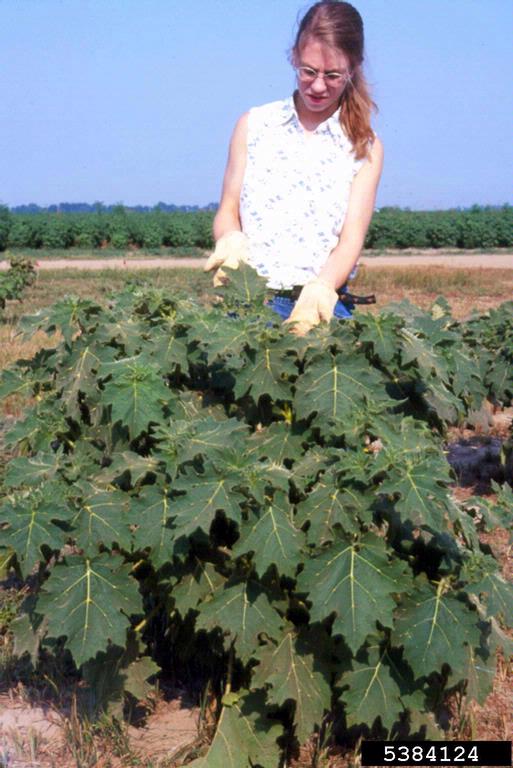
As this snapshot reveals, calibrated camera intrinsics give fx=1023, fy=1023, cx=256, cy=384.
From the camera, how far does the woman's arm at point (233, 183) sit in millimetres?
3617

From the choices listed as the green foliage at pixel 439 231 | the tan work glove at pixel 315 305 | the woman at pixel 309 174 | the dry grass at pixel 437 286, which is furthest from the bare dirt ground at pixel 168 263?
the tan work glove at pixel 315 305

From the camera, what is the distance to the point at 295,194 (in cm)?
353

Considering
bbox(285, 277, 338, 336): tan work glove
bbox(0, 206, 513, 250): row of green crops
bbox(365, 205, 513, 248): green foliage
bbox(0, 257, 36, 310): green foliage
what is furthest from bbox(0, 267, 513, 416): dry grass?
bbox(365, 205, 513, 248): green foliage

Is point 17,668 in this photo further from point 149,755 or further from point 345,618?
point 345,618

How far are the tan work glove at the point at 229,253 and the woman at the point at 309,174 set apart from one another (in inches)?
1.4

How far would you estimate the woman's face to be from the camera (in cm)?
340

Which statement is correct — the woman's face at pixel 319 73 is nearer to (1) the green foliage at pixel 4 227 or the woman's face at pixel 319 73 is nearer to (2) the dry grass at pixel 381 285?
(2) the dry grass at pixel 381 285

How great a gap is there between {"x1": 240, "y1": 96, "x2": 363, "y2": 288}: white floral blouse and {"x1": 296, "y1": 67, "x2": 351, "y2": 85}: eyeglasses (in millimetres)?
149

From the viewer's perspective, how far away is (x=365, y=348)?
3.01m

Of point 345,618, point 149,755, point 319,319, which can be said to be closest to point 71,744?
point 149,755

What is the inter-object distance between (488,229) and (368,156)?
46345 mm

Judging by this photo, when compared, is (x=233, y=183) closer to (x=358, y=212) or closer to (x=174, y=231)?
(x=358, y=212)

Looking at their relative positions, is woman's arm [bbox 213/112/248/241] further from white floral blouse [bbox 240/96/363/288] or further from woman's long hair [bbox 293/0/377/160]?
woman's long hair [bbox 293/0/377/160]

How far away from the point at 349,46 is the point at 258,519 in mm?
1729
